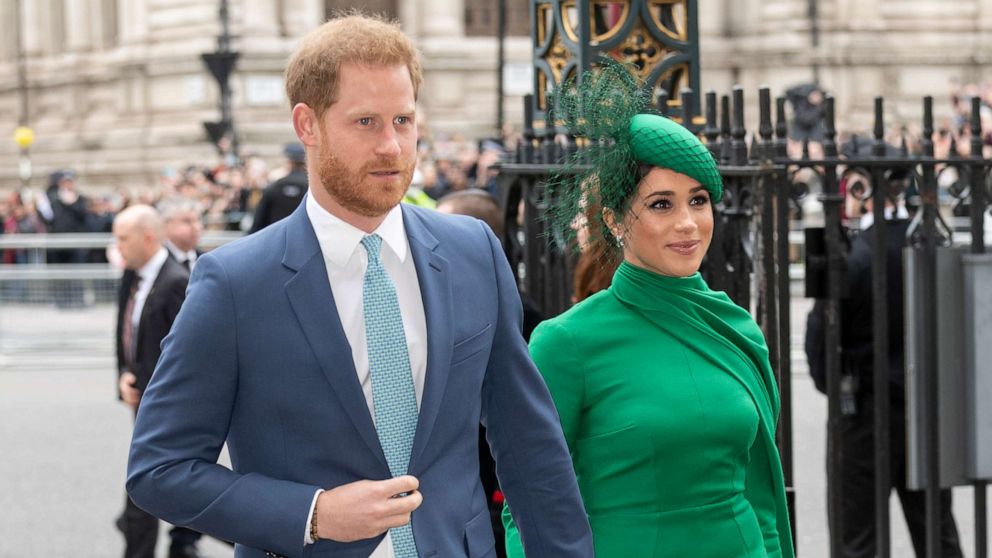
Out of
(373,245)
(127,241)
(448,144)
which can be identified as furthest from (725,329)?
(448,144)

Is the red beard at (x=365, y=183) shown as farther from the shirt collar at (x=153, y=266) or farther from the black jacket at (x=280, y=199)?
the black jacket at (x=280, y=199)

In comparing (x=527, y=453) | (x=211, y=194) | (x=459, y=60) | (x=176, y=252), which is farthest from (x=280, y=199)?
(x=459, y=60)

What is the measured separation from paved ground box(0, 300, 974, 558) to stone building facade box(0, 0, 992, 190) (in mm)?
11574

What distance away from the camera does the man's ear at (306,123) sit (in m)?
3.04

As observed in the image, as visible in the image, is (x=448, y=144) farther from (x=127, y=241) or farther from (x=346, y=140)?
(x=346, y=140)

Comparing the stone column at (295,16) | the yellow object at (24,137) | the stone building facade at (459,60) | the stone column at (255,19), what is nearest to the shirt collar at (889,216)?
the stone building facade at (459,60)

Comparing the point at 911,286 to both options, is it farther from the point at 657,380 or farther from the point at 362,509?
the point at 362,509

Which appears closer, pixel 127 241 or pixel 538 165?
pixel 538 165

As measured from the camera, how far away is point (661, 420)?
3.74m

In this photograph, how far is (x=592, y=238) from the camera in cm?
397

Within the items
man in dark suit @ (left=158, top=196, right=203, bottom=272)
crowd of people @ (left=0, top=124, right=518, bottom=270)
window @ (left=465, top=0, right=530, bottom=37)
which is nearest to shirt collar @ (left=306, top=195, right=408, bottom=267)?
man in dark suit @ (left=158, top=196, right=203, bottom=272)

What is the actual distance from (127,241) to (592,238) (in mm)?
4802

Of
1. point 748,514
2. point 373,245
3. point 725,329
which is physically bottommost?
point 748,514

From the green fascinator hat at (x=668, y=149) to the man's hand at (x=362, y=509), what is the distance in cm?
111
